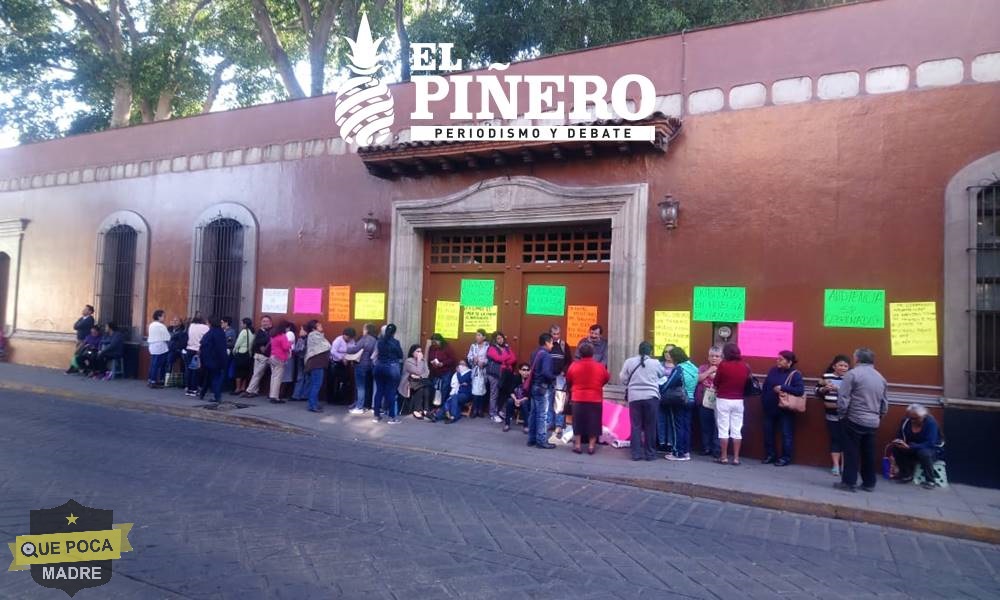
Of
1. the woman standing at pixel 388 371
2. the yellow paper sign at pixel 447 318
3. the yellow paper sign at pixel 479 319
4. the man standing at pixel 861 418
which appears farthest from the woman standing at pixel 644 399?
the yellow paper sign at pixel 447 318

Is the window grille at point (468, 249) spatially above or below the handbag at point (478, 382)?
above

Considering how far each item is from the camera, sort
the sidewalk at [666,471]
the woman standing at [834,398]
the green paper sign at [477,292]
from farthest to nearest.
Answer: the green paper sign at [477,292], the woman standing at [834,398], the sidewalk at [666,471]

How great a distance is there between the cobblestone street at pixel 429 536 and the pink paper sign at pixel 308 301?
4.92 metres

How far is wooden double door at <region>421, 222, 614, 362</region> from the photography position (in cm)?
1095

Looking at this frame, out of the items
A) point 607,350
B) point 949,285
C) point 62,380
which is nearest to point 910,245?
point 949,285

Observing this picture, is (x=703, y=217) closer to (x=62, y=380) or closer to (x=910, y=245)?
(x=910, y=245)

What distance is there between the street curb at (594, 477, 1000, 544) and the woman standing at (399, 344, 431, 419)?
167 inches

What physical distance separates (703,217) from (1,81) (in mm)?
22493

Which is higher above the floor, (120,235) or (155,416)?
(120,235)

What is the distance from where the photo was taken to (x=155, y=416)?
11266 millimetres

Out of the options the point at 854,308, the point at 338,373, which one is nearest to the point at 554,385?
the point at 854,308

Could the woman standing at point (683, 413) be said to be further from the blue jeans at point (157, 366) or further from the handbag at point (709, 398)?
the blue jeans at point (157, 366)

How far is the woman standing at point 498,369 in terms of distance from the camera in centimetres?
1087

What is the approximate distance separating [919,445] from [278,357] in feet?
33.3
